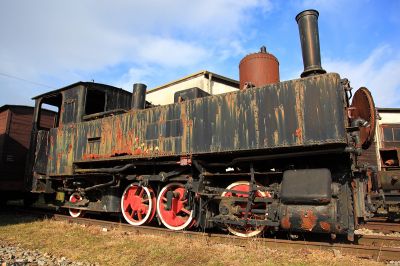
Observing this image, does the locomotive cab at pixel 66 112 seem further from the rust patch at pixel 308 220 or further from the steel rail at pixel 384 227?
the steel rail at pixel 384 227

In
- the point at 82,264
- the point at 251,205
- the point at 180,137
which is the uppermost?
the point at 180,137

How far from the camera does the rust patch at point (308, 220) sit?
4645 millimetres

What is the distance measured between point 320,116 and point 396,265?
2.13 m

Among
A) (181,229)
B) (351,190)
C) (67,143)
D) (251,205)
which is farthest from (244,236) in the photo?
(67,143)

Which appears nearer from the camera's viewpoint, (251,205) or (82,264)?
(82,264)

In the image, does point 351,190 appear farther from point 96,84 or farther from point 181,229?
point 96,84

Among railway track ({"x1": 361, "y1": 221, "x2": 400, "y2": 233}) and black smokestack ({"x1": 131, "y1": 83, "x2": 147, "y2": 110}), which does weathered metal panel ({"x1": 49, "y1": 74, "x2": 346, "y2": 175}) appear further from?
railway track ({"x1": 361, "y1": 221, "x2": 400, "y2": 233})

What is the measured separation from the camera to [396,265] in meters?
4.16

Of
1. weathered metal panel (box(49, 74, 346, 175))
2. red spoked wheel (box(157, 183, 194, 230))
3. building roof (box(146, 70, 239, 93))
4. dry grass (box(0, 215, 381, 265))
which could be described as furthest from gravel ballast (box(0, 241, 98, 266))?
building roof (box(146, 70, 239, 93))

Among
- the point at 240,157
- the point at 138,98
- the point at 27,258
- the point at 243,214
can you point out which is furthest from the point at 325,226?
the point at 138,98

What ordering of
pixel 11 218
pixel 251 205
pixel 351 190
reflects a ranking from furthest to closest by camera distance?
pixel 11 218 < pixel 251 205 < pixel 351 190

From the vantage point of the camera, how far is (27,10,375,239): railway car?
4.78m

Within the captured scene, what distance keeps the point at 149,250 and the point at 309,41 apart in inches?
172

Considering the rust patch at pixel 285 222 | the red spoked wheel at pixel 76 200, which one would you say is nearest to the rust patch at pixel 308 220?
the rust patch at pixel 285 222
